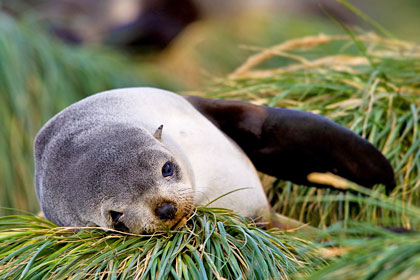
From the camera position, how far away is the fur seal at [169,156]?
2.36m

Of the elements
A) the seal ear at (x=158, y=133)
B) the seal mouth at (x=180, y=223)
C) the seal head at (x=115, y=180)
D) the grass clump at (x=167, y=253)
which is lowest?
the grass clump at (x=167, y=253)

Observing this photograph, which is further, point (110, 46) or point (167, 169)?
point (110, 46)

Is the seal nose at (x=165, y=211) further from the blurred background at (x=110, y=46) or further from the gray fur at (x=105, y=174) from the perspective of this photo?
the blurred background at (x=110, y=46)

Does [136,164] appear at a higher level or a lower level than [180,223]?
higher

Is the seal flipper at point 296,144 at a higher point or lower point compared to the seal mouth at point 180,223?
higher

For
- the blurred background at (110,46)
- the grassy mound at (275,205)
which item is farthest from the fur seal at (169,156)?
the blurred background at (110,46)

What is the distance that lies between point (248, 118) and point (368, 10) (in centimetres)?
1361

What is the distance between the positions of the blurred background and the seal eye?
8.07 ft

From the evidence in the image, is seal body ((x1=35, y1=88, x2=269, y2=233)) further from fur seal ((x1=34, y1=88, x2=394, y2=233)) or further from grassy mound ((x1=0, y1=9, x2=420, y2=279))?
grassy mound ((x1=0, y1=9, x2=420, y2=279))

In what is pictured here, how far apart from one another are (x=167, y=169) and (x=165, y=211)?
217mm

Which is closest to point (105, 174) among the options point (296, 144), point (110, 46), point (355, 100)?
point (296, 144)

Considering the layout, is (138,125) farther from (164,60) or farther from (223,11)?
(223,11)

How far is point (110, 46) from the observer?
933 centimetres

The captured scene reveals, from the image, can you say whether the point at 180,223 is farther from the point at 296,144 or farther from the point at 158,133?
the point at 296,144
